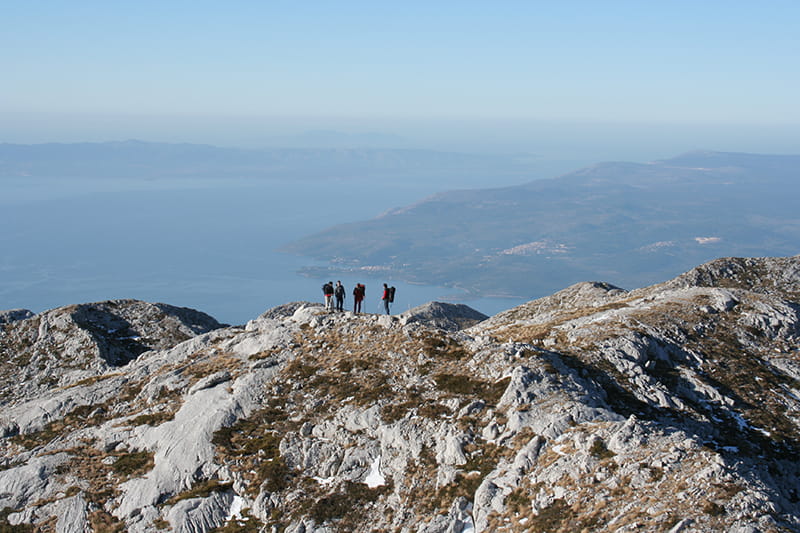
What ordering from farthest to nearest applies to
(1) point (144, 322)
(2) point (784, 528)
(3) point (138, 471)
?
(1) point (144, 322)
(3) point (138, 471)
(2) point (784, 528)

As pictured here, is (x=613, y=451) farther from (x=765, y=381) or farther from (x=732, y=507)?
(x=765, y=381)

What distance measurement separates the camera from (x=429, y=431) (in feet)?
98.7

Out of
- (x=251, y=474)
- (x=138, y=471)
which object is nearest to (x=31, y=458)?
(x=138, y=471)

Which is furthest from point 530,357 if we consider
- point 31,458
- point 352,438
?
point 31,458

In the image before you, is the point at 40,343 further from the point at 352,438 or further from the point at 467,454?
the point at 467,454

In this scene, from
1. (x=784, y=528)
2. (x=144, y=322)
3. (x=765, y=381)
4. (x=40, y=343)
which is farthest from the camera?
(x=144, y=322)

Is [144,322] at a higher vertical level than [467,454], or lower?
lower

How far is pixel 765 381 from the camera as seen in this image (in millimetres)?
39312

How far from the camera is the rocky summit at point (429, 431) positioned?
24.1 meters

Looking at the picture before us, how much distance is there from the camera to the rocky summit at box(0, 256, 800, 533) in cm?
2411

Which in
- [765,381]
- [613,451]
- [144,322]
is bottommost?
[144,322]

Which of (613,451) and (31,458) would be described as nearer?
(613,451)

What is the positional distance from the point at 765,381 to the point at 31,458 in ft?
144

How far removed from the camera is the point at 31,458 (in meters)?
32.7
